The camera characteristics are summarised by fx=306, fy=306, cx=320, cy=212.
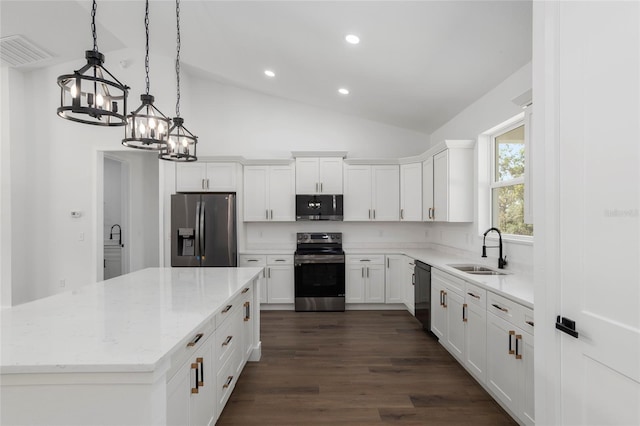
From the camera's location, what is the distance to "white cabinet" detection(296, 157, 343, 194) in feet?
15.8

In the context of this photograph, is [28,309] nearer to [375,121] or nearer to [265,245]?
[265,245]

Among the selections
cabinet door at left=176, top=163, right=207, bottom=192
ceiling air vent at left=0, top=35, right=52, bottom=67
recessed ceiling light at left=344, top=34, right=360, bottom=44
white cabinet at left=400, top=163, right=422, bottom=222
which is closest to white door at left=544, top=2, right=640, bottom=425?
recessed ceiling light at left=344, top=34, right=360, bottom=44

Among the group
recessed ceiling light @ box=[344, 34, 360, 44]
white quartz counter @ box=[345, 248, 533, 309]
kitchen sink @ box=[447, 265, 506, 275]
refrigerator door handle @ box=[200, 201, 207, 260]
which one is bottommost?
kitchen sink @ box=[447, 265, 506, 275]

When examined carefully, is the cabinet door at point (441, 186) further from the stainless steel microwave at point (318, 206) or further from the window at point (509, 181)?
the stainless steel microwave at point (318, 206)

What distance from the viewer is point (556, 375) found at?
127 cm

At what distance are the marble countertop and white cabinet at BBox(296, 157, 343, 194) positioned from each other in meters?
2.67

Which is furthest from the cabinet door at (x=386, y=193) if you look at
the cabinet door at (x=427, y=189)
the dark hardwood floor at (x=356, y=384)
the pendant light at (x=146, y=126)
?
the pendant light at (x=146, y=126)

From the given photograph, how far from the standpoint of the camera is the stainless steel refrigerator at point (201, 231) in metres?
4.38

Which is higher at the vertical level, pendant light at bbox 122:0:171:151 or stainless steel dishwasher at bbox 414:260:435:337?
pendant light at bbox 122:0:171:151

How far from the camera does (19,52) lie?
3.86m

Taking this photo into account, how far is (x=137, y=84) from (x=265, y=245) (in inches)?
125

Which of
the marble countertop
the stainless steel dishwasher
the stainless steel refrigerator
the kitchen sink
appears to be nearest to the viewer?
the marble countertop

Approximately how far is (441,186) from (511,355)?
90.9 inches

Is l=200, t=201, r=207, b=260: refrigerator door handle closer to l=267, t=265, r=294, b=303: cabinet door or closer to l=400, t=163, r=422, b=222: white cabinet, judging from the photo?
l=267, t=265, r=294, b=303: cabinet door
